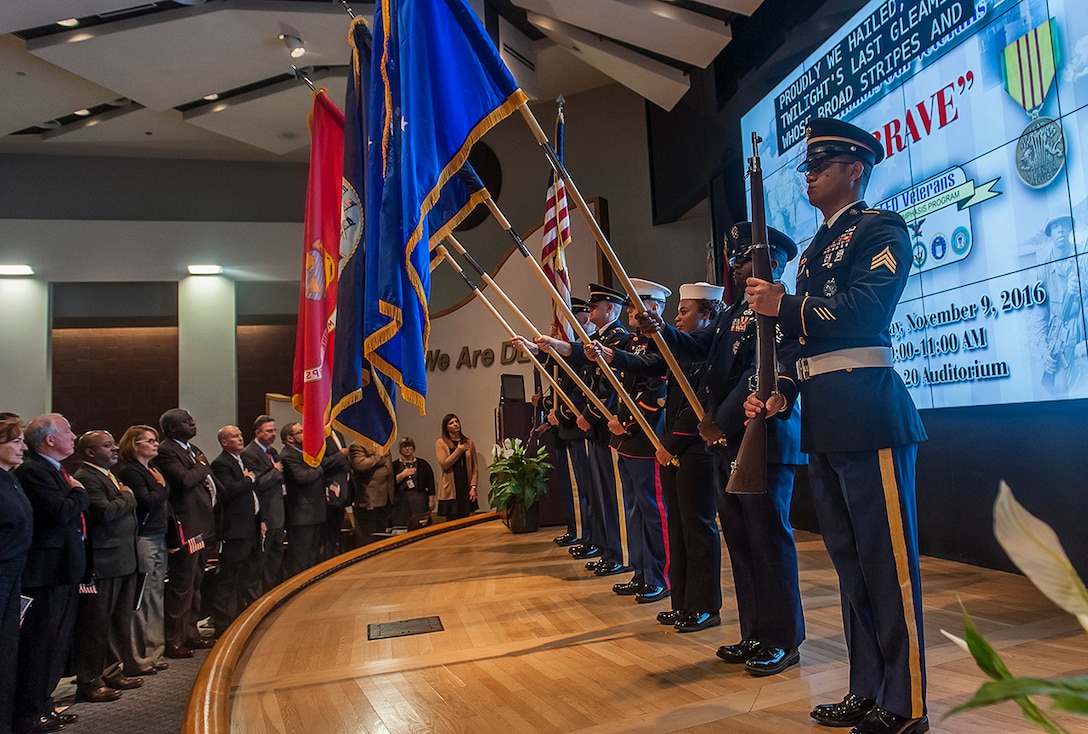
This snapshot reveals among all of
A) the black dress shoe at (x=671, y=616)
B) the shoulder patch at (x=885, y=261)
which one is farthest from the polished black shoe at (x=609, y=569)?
the shoulder patch at (x=885, y=261)

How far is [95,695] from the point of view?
355cm

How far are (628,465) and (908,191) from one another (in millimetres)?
1973

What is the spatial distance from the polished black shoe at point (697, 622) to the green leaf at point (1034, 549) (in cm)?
281

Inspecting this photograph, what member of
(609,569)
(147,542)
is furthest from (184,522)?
(609,569)

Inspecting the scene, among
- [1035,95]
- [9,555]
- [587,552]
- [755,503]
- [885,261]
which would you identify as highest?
[1035,95]

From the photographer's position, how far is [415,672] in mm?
2684

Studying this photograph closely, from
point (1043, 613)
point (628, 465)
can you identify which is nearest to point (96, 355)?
point (628, 465)

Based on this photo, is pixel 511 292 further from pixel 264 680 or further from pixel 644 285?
pixel 264 680

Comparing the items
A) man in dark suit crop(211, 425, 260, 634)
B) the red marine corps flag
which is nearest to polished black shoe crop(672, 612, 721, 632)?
the red marine corps flag

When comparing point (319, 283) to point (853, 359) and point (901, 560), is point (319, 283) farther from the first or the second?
point (901, 560)

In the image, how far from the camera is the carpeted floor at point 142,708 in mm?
3170

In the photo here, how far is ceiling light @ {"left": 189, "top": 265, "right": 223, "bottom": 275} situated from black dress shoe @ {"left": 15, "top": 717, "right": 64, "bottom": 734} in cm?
742

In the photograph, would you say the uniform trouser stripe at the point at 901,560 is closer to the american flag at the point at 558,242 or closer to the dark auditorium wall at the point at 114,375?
the american flag at the point at 558,242

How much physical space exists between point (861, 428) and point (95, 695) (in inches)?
139
